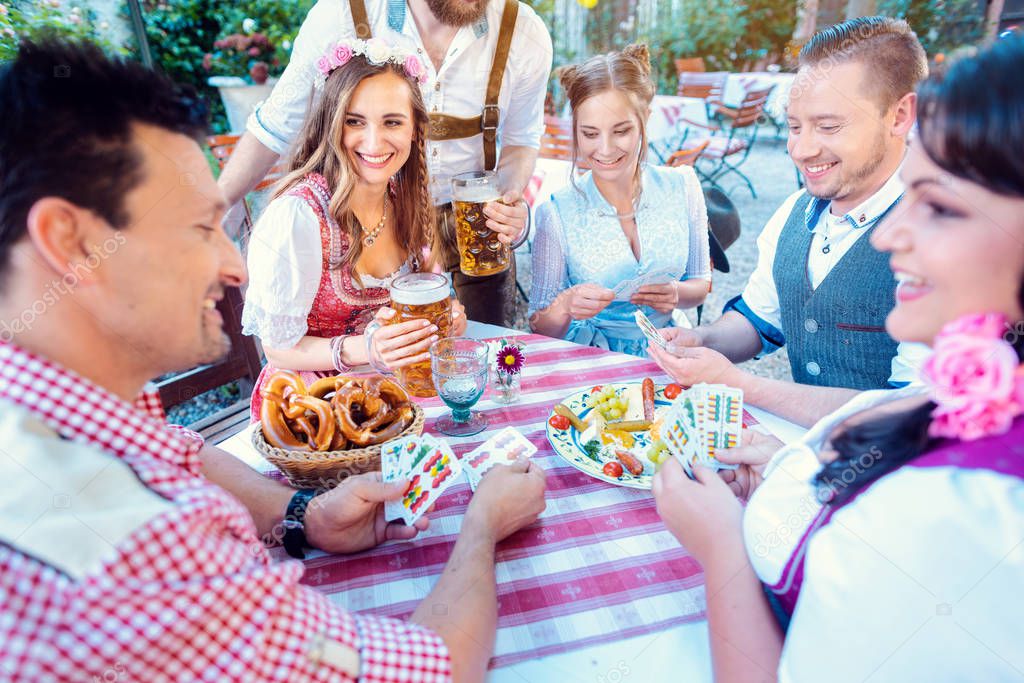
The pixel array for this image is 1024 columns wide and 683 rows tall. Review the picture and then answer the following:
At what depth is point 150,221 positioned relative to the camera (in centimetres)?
83

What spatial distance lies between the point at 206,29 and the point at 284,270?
7020mm

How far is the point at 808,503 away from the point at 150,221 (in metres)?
1.01

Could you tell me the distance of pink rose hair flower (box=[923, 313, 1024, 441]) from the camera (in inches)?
25.9

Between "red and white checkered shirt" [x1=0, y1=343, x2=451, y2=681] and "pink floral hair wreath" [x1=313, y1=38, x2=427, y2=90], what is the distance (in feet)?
4.72

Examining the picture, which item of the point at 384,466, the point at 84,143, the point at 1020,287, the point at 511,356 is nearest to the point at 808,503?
the point at 1020,287

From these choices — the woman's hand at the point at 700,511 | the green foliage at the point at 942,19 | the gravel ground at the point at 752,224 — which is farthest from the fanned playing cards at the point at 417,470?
the green foliage at the point at 942,19

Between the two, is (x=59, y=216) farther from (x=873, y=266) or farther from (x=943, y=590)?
(x=873, y=266)

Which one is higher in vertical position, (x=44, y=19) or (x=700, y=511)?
(x=44, y=19)

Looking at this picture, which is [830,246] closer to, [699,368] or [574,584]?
[699,368]

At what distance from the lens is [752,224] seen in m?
6.58

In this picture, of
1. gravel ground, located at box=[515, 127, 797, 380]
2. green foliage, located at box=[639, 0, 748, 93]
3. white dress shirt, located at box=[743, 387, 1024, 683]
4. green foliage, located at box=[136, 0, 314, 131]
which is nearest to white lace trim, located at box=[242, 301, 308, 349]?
white dress shirt, located at box=[743, 387, 1024, 683]

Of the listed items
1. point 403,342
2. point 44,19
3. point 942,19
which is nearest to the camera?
point 403,342

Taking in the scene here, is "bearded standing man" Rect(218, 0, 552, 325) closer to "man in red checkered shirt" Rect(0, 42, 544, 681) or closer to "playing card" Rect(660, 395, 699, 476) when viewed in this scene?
"playing card" Rect(660, 395, 699, 476)

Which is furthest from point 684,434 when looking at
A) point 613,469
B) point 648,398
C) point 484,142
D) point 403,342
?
point 484,142
